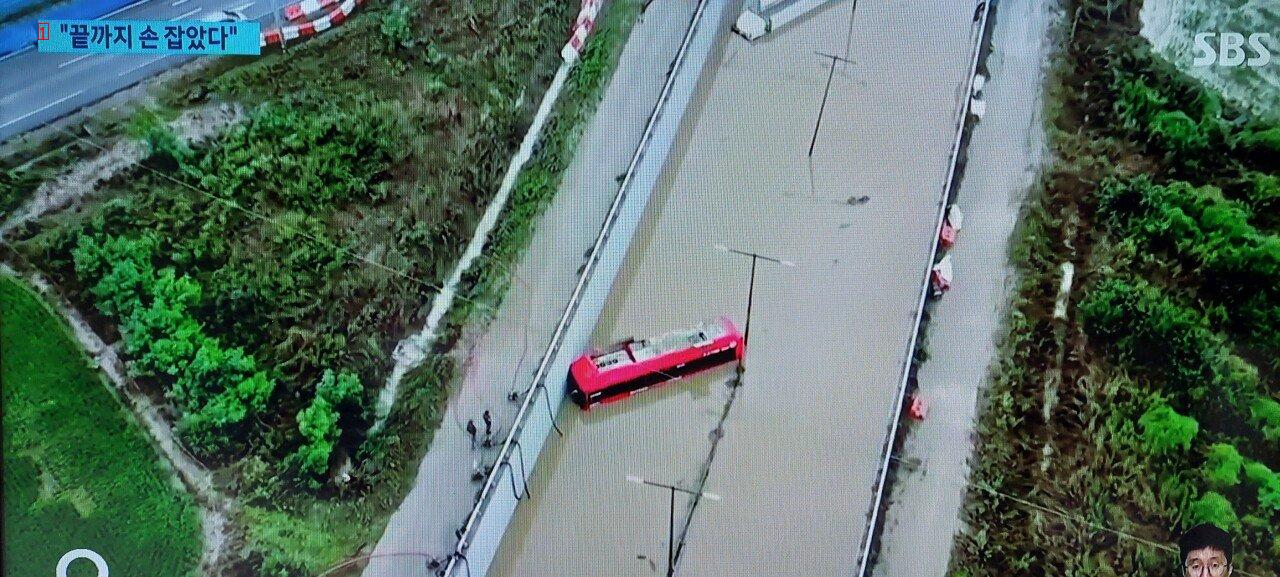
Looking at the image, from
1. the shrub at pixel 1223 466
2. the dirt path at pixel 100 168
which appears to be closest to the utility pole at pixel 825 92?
the shrub at pixel 1223 466

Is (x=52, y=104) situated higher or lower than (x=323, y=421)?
higher

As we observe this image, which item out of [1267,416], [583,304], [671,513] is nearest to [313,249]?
[583,304]

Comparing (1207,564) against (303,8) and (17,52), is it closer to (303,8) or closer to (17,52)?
(303,8)

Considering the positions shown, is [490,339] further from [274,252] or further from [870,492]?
[870,492]

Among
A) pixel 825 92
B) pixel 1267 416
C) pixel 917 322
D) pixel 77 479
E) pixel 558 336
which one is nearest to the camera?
pixel 77 479

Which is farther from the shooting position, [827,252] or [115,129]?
[827,252]

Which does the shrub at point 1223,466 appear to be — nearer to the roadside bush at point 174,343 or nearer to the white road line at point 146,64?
the roadside bush at point 174,343

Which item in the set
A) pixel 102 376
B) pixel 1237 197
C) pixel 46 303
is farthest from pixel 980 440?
pixel 46 303
